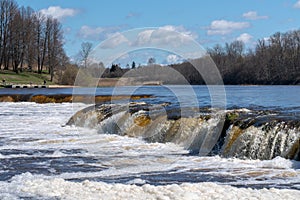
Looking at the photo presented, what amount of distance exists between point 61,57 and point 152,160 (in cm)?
7067

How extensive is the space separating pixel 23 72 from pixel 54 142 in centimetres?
6189

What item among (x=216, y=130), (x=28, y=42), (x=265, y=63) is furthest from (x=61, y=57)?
(x=216, y=130)

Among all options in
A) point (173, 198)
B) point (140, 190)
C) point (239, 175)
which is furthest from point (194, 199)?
point (239, 175)

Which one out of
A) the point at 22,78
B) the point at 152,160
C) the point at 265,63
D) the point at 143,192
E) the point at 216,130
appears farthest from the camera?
the point at 265,63

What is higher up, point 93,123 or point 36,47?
point 36,47

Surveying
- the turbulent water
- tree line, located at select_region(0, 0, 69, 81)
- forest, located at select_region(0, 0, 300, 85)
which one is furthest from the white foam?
tree line, located at select_region(0, 0, 69, 81)

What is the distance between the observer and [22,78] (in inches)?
2682

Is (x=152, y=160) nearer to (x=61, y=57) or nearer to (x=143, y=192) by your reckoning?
(x=143, y=192)

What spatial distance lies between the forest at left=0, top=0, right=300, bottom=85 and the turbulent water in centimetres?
4176

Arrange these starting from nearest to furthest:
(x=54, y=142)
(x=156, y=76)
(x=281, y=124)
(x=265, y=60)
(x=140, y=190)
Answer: (x=140, y=190)
(x=281, y=124)
(x=54, y=142)
(x=156, y=76)
(x=265, y=60)

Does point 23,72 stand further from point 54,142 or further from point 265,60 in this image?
point 54,142

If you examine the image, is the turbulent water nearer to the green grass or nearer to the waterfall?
the waterfall

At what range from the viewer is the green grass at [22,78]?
6456cm

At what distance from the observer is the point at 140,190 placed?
8.28m
